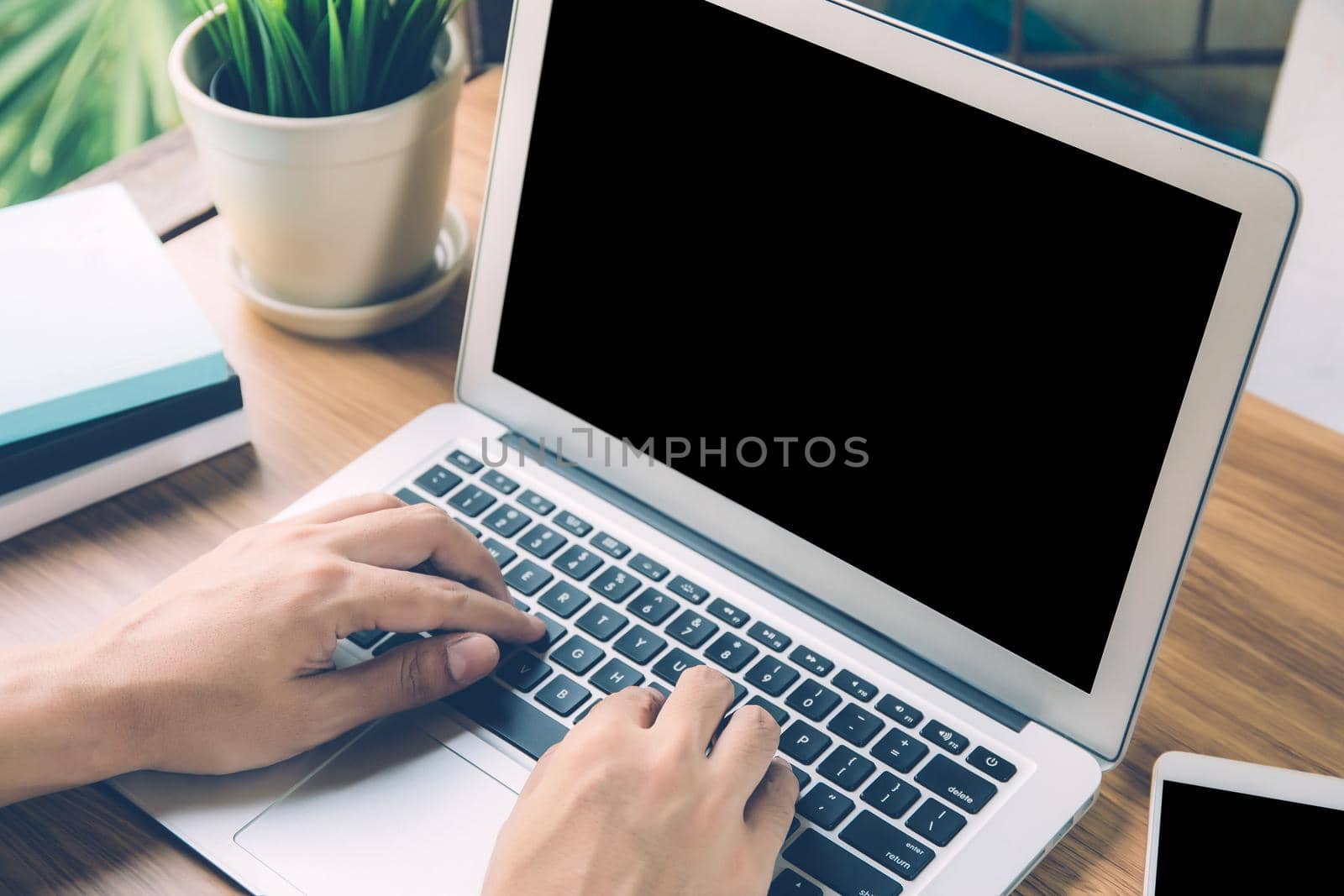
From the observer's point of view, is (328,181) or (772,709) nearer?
(772,709)

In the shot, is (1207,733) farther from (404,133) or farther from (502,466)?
(404,133)

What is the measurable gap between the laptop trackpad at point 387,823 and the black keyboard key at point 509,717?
0.02 metres

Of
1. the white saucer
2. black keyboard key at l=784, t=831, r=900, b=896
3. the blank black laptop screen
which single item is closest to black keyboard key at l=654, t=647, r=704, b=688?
black keyboard key at l=784, t=831, r=900, b=896

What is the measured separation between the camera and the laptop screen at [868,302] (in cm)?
53

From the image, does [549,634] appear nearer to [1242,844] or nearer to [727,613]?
[727,613]

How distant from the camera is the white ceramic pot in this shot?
0.73 meters

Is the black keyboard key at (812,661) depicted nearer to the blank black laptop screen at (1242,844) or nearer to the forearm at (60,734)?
the blank black laptop screen at (1242,844)

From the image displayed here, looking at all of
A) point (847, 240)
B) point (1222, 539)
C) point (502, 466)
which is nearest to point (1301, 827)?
point (1222, 539)

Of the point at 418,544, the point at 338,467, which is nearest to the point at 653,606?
the point at 418,544

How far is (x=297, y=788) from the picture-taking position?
565 mm

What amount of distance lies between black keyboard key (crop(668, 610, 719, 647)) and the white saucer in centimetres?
33

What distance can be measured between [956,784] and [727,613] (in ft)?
0.47

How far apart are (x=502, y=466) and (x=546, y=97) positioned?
0.69 ft

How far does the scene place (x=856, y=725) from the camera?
589 millimetres
